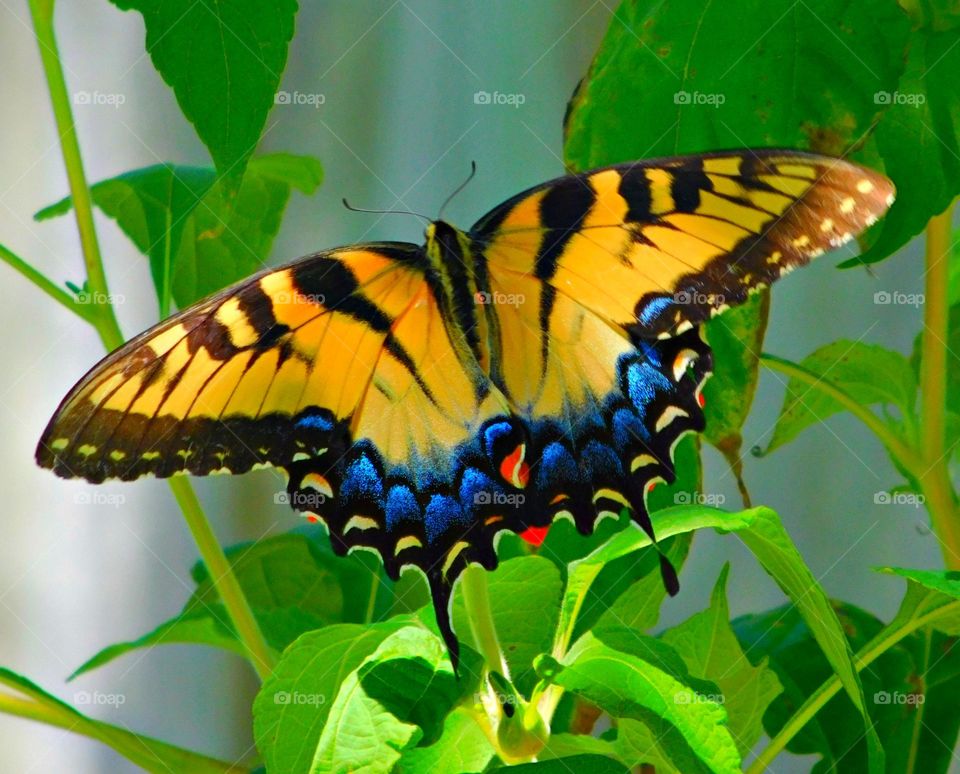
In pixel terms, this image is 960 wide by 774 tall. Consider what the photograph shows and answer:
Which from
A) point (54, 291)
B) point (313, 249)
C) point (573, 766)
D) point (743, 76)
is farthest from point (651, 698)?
point (313, 249)

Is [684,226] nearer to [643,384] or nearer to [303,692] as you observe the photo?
[643,384]

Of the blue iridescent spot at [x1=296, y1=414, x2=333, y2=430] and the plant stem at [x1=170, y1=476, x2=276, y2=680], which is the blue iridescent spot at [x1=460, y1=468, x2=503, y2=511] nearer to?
the blue iridescent spot at [x1=296, y1=414, x2=333, y2=430]

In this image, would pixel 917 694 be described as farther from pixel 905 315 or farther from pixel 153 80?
pixel 153 80

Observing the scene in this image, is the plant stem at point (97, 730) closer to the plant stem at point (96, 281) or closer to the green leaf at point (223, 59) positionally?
the plant stem at point (96, 281)

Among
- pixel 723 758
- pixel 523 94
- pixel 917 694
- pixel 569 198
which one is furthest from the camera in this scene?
pixel 523 94

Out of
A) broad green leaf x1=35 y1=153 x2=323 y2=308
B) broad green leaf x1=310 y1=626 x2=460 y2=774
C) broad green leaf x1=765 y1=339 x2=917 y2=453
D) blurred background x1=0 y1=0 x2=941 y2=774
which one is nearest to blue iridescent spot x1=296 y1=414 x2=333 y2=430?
broad green leaf x1=310 y1=626 x2=460 y2=774

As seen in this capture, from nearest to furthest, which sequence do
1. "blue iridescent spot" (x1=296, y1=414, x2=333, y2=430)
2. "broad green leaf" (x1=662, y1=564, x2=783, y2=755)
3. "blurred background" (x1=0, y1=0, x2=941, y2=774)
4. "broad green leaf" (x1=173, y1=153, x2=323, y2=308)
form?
"blue iridescent spot" (x1=296, y1=414, x2=333, y2=430), "broad green leaf" (x1=662, y1=564, x2=783, y2=755), "broad green leaf" (x1=173, y1=153, x2=323, y2=308), "blurred background" (x1=0, y1=0, x2=941, y2=774)

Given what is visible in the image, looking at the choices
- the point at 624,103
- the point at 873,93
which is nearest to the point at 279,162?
the point at 624,103
